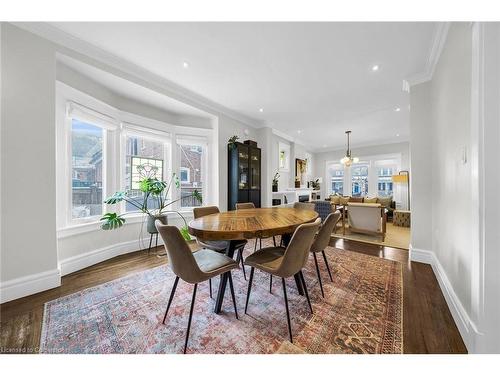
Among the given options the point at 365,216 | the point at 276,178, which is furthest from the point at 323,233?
the point at 276,178

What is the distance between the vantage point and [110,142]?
2.87m

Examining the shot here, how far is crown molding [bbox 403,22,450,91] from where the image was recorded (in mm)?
1796

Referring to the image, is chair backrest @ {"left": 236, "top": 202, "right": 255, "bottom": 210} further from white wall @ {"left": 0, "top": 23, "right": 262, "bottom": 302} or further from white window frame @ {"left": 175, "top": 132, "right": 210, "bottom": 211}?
white wall @ {"left": 0, "top": 23, "right": 262, "bottom": 302}

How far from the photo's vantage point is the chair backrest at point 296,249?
4.15ft

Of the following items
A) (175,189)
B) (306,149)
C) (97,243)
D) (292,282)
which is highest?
(306,149)

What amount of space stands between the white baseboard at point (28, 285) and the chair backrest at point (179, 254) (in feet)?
5.56

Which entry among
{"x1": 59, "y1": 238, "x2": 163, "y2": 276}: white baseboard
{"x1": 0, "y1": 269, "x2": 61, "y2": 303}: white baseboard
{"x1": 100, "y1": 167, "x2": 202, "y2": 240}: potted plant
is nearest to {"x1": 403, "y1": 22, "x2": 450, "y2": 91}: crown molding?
{"x1": 100, "y1": 167, "x2": 202, "y2": 240}: potted plant

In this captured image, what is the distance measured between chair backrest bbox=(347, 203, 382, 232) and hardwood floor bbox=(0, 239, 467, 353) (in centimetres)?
118

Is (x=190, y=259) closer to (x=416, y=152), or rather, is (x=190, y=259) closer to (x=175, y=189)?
(x=175, y=189)

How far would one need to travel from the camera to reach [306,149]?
7.38m

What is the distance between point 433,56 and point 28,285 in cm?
497

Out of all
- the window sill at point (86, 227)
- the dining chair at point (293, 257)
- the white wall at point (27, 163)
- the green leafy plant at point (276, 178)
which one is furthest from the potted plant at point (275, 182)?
the white wall at point (27, 163)

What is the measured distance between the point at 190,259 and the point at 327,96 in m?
3.44
